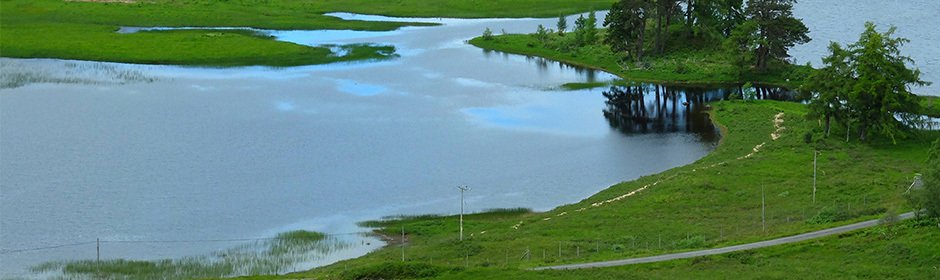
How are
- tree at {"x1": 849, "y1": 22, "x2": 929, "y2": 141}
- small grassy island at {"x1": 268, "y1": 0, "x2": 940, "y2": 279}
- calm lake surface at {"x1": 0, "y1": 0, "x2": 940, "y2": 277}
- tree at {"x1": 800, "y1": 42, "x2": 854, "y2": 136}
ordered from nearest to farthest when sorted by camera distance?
small grassy island at {"x1": 268, "y1": 0, "x2": 940, "y2": 279} < calm lake surface at {"x1": 0, "y1": 0, "x2": 940, "y2": 277} < tree at {"x1": 849, "y1": 22, "x2": 929, "y2": 141} < tree at {"x1": 800, "y1": 42, "x2": 854, "y2": 136}

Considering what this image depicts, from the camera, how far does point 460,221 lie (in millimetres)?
76625

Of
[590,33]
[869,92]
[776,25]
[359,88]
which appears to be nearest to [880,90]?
[869,92]

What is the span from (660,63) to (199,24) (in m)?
55.2

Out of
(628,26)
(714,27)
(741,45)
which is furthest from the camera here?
(714,27)

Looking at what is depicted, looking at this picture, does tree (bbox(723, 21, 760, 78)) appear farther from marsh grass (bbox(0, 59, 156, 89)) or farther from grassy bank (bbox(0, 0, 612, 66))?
marsh grass (bbox(0, 59, 156, 89))

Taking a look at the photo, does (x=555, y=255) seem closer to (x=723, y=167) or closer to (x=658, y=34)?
(x=723, y=167)

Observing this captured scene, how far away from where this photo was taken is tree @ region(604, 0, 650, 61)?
131m

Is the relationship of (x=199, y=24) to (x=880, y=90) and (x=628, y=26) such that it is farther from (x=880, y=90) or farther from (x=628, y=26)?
(x=880, y=90)

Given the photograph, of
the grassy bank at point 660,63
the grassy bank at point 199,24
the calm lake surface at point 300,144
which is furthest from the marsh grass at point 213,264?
the grassy bank at point 199,24

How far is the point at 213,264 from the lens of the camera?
69.7m

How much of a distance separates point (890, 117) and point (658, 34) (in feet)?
137

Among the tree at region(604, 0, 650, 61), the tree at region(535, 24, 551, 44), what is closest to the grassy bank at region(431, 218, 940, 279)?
the tree at region(604, 0, 650, 61)

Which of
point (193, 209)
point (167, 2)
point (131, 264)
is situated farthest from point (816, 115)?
point (167, 2)

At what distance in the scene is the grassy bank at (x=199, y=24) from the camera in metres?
136
